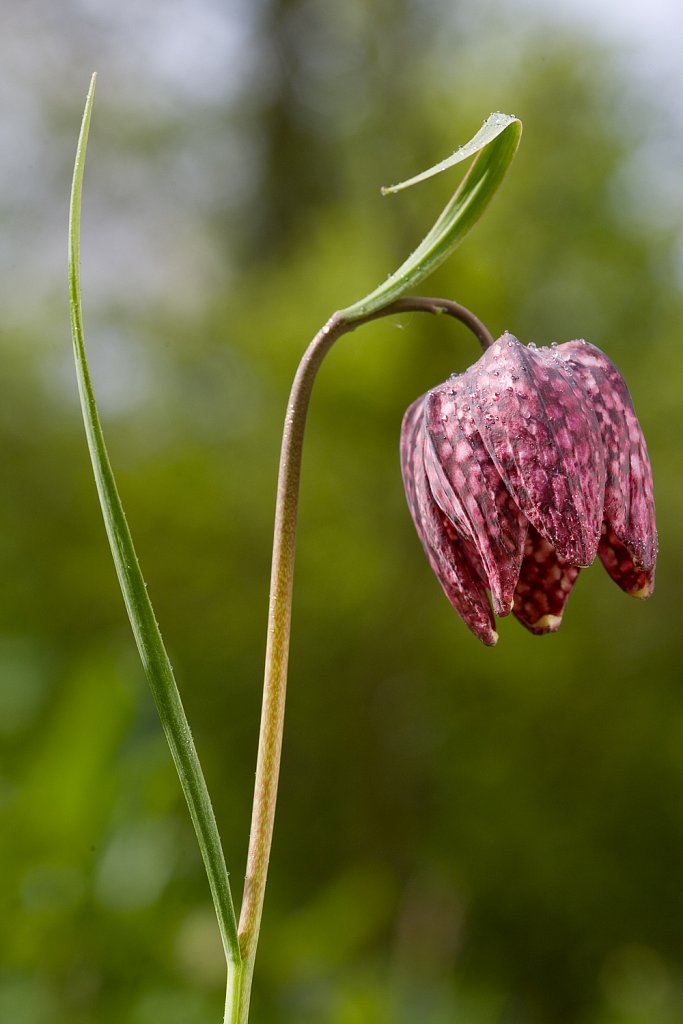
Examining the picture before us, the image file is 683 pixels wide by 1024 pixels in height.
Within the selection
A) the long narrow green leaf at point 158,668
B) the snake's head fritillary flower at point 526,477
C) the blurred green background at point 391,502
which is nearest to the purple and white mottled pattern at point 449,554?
the snake's head fritillary flower at point 526,477

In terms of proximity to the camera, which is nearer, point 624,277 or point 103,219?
point 624,277

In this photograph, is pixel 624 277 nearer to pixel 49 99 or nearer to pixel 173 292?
pixel 173 292

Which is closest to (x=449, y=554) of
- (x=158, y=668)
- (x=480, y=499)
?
(x=480, y=499)

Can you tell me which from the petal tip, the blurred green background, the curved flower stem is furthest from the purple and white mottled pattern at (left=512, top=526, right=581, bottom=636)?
the blurred green background

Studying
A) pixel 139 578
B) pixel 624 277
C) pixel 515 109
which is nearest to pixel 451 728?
pixel 624 277

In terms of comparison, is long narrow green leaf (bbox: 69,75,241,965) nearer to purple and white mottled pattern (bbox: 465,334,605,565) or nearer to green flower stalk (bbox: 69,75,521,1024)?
green flower stalk (bbox: 69,75,521,1024)

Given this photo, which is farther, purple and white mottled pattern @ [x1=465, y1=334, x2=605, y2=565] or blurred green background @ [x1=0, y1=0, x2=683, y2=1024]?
blurred green background @ [x1=0, y1=0, x2=683, y2=1024]
